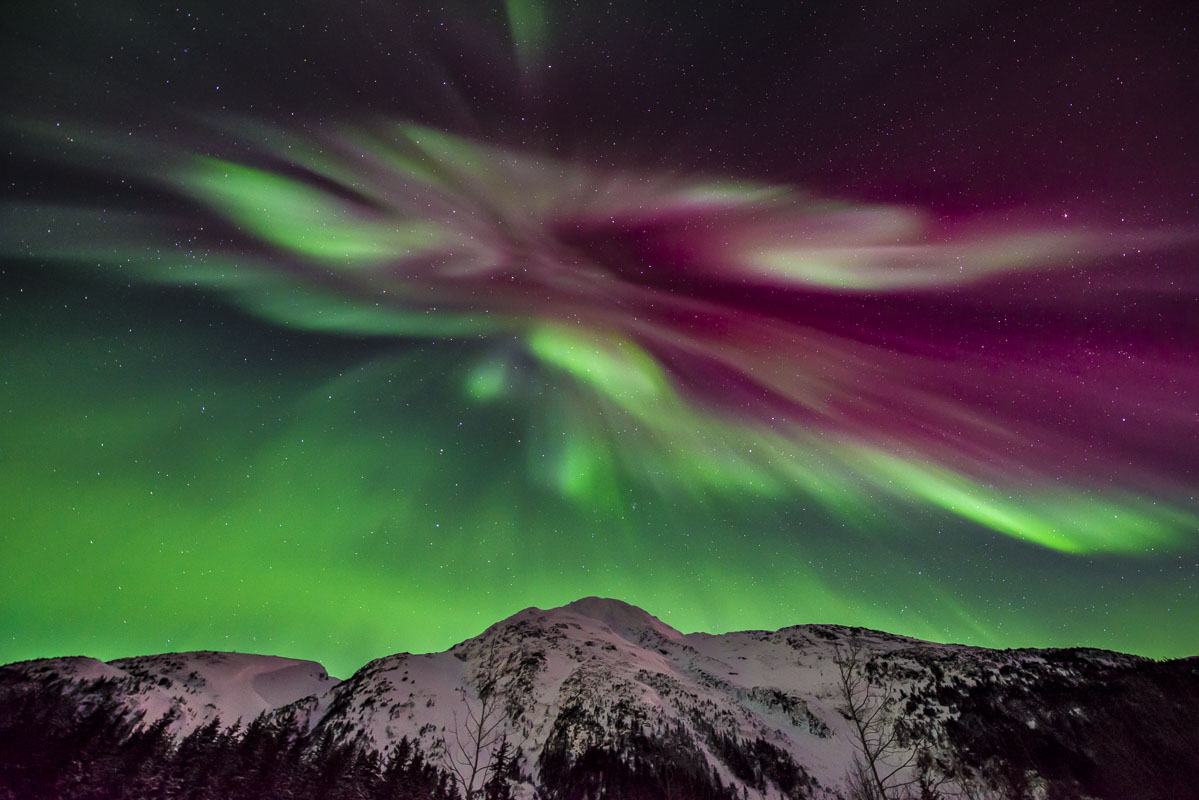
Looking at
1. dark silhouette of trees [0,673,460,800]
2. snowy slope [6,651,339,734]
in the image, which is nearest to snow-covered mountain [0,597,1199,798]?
snowy slope [6,651,339,734]

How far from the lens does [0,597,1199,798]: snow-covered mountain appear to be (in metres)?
113

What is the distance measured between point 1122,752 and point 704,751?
288 ft

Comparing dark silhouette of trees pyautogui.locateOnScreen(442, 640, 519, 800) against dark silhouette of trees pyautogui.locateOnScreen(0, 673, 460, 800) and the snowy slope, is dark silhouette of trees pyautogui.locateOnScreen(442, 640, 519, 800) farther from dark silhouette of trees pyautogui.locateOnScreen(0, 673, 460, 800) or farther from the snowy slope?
the snowy slope

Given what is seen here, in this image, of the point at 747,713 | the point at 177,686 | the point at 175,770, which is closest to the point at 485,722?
the point at 747,713

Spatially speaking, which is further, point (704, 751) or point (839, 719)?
point (839, 719)

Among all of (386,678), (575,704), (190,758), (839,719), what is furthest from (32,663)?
(839,719)

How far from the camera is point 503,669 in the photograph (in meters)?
166

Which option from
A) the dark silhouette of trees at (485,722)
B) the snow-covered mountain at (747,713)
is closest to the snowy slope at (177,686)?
the snow-covered mountain at (747,713)

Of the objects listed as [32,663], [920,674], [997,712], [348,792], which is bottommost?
[348,792]

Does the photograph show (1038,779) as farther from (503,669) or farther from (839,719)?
(503,669)

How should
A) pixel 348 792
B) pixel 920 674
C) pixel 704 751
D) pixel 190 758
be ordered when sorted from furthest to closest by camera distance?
pixel 920 674, pixel 704 751, pixel 190 758, pixel 348 792

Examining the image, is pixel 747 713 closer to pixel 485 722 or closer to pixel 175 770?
pixel 485 722

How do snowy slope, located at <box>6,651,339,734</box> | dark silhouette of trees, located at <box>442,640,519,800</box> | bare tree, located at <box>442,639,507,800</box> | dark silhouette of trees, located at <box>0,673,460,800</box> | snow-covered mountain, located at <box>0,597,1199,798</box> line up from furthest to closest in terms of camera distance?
snowy slope, located at <box>6,651,339,734</box>, bare tree, located at <box>442,639,507,800</box>, dark silhouette of trees, located at <box>442,640,519,800</box>, snow-covered mountain, located at <box>0,597,1199,798</box>, dark silhouette of trees, located at <box>0,673,460,800</box>

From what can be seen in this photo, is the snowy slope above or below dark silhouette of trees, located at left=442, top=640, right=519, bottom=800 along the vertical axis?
above
